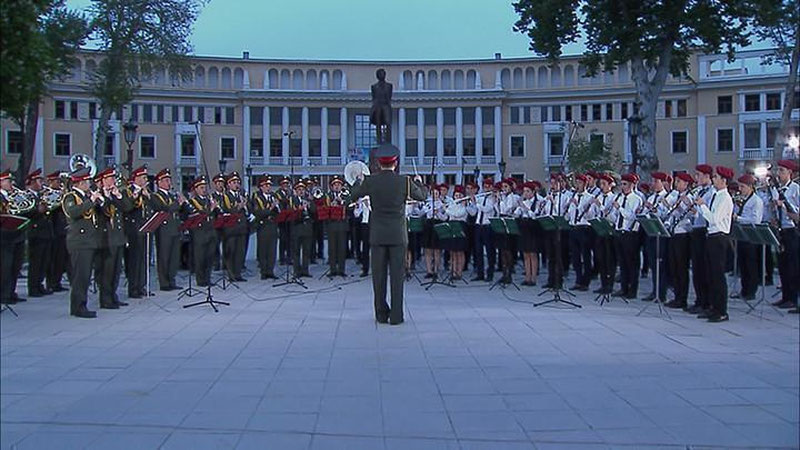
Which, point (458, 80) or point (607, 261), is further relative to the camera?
point (458, 80)

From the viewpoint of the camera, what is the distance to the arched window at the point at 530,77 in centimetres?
8744

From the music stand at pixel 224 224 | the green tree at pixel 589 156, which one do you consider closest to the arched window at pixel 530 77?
the green tree at pixel 589 156

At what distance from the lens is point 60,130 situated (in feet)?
247

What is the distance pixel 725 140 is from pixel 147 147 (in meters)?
57.9

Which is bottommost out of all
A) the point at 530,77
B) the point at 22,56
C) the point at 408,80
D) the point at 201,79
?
the point at 22,56

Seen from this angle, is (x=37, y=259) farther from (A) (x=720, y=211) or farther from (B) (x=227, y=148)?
(B) (x=227, y=148)

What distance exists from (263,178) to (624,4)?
1560 centimetres

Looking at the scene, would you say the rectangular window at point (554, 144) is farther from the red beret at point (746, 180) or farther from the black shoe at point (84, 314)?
the black shoe at point (84, 314)

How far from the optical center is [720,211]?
1109 cm

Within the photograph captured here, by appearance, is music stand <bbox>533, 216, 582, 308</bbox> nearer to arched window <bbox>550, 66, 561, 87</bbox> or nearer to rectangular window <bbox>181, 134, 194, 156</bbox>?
rectangular window <bbox>181, 134, 194, 156</bbox>

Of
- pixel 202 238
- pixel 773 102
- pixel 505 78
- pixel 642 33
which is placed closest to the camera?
pixel 202 238

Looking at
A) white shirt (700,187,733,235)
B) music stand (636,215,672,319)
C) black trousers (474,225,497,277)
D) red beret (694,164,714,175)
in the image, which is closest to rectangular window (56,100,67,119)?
black trousers (474,225,497,277)

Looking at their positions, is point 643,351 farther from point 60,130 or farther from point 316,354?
point 60,130

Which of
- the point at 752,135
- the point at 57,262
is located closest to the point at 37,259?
the point at 57,262
